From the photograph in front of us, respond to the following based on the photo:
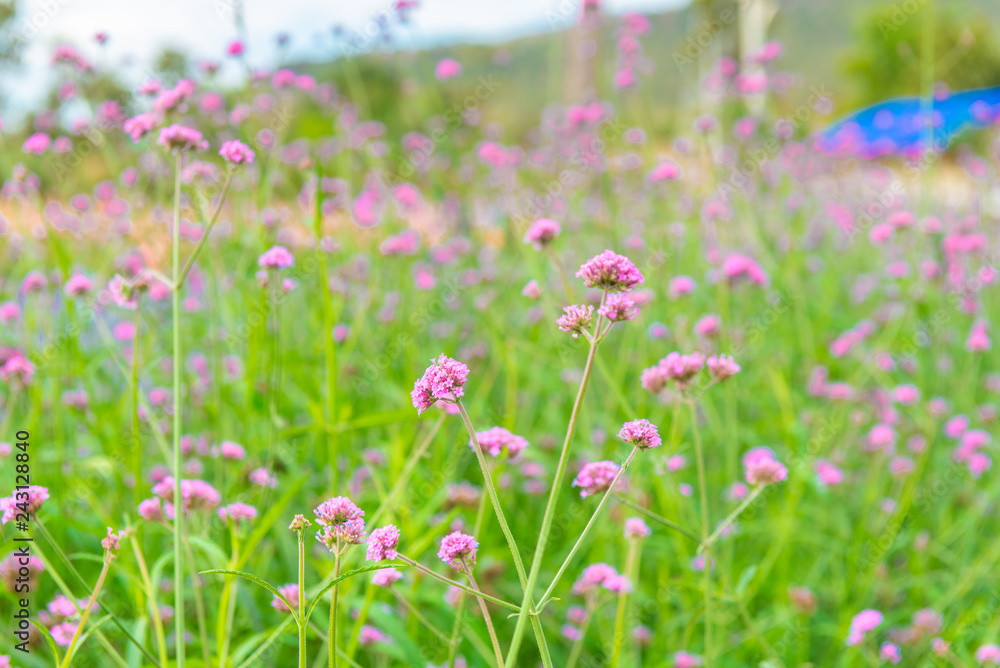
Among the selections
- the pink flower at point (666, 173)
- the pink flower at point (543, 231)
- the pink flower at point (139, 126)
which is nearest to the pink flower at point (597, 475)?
the pink flower at point (543, 231)

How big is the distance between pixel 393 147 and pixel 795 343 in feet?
7.24

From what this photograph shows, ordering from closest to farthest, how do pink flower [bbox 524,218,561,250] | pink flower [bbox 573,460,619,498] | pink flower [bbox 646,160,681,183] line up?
pink flower [bbox 573,460,619,498] < pink flower [bbox 524,218,561,250] < pink flower [bbox 646,160,681,183]

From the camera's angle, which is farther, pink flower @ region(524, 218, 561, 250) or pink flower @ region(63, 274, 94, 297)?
pink flower @ region(63, 274, 94, 297)

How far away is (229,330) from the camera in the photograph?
249cm

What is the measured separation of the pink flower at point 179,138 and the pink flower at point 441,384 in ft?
2.58

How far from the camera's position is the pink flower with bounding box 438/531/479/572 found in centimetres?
102

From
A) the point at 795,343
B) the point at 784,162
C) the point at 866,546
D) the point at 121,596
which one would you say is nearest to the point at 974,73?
the point at 784,162

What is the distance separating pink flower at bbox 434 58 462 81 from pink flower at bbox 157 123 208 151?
2.52m

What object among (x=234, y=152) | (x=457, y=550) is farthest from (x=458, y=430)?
(x=457, y=550)

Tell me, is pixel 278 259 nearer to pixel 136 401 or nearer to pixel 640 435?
pixel 136 401

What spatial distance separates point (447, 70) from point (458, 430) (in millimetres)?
2111

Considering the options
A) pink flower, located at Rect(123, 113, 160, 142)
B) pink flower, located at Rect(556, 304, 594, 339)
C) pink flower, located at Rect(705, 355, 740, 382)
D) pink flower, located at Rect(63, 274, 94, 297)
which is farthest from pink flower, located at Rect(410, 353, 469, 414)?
pink flower, located at Rect(63, 274, 94, 297)

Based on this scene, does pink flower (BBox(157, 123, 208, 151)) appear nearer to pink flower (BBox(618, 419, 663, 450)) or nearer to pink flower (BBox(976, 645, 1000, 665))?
pink flower (BBox(618, 419, 663, 450))

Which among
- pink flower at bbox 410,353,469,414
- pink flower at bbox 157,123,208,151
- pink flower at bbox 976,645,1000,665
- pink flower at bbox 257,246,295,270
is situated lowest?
pink flower at bbox 976,645,1000,665
